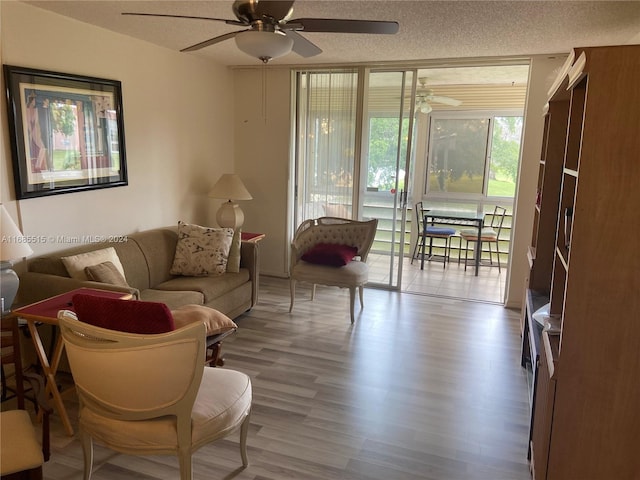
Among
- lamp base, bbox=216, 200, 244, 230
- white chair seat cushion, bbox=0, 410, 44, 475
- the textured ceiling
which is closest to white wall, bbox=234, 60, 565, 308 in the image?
lamp base, bbox=216, 200, 244, 230

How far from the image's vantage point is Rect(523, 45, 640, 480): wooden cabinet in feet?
5.66

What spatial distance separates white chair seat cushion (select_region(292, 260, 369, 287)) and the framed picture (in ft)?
5.70

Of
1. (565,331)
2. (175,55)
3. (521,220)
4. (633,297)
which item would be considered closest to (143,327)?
(565,331)

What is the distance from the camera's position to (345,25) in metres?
2.29

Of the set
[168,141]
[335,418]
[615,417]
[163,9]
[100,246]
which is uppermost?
[163,9]

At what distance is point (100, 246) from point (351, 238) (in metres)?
2.26

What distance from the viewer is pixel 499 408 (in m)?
2.96

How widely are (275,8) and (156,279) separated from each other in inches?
102

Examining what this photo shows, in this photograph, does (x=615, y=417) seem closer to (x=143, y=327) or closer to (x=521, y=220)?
(x=143, y=327)

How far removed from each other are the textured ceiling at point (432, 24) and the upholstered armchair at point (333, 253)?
1641 mm

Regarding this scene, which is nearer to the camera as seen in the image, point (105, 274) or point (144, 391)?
point (144, 391)

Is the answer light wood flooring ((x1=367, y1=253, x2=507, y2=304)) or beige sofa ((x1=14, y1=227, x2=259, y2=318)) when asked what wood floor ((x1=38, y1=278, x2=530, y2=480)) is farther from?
light wood flooring ((x1=367, y1=253, x2=507, y2=304))

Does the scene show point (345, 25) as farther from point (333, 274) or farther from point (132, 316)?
point (333, 274)

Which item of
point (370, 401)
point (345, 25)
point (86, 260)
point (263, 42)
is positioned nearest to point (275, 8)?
point (263, 42)
